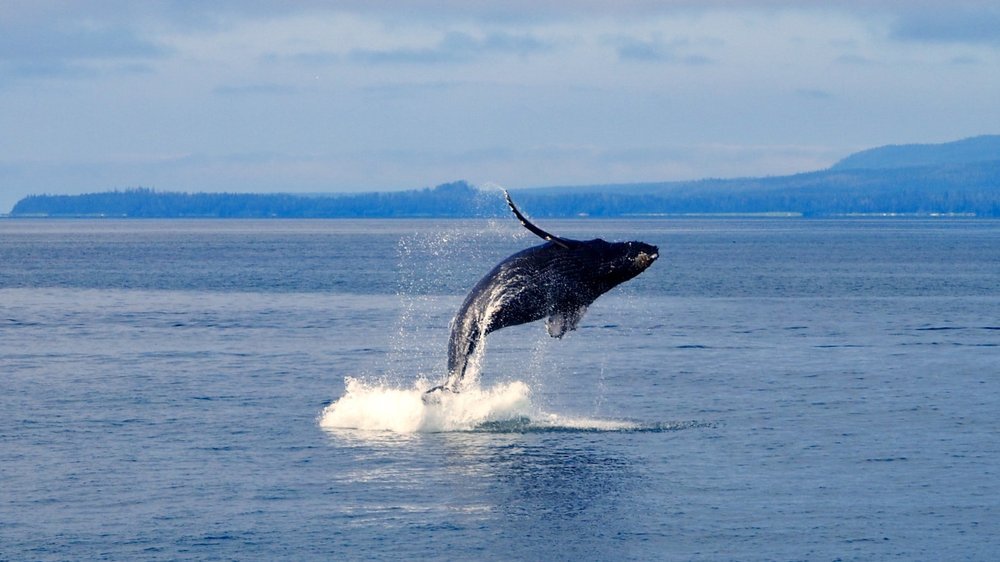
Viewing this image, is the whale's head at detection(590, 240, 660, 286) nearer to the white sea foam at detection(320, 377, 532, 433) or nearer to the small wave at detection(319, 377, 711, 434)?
the small wave at detection(319, 377, 711, 434)

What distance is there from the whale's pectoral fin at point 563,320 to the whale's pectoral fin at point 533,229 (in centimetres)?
126

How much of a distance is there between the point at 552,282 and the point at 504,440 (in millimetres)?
5037

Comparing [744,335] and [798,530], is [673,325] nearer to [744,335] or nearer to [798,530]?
[744,335]

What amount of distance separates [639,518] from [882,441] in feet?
28.1

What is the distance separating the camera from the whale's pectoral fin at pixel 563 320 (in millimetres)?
25766

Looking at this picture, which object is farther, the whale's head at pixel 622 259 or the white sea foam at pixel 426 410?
the white sea foam at pixel 426 410

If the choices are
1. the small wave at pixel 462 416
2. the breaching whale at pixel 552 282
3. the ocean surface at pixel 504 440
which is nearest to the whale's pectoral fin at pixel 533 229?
the breaching whale at pixel 552 282

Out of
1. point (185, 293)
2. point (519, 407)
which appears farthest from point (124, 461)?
point (185, 293)

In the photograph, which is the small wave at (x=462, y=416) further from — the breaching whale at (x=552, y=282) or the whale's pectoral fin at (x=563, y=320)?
the whale's pectoral fin at (x=563, y=320)

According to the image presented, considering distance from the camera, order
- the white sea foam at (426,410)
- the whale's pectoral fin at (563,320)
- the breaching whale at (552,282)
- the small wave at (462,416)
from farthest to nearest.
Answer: the white sea foam at (426,410) < the small wave at (462,416) < the whale's pectoral fin at (563,320) < the breaching whale at (552,282)

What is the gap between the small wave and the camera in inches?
1210

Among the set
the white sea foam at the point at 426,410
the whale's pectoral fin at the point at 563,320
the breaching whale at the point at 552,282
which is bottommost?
the white sea foam at the point at 426,410

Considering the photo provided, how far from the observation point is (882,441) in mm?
29719

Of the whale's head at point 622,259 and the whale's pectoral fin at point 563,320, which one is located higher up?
the whale's head at point 622,259
